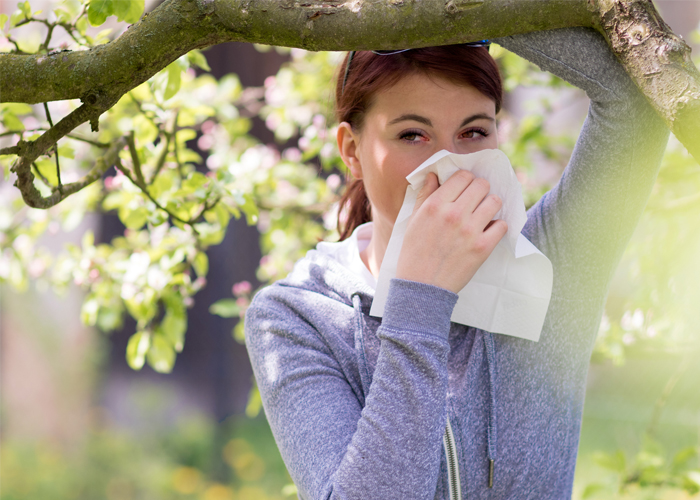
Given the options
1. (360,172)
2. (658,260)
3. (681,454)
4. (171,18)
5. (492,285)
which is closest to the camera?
(171,18)

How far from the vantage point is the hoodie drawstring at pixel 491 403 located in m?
1.13

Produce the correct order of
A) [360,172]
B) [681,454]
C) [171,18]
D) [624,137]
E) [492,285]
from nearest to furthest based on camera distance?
1. [171,18]
2. [624,137]
3. [492,285]
4. [360,172]
5. [681,454]

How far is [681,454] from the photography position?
182cm

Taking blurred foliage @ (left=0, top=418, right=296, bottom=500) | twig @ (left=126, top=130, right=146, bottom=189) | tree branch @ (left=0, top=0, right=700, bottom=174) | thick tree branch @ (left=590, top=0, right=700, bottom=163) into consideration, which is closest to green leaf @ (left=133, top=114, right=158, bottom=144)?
twig @ (left=126, top=130, right=146, bottom=189)

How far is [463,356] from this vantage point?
122 cm

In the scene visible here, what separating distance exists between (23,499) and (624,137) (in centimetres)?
404

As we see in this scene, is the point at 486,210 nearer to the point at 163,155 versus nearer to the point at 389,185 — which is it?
the point at 389,185

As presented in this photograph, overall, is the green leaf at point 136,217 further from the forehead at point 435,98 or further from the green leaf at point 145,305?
the forehead at point 435,98

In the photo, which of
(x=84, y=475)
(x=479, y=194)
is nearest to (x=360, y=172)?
(x=479, y=194)

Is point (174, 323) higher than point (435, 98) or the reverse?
the reverse

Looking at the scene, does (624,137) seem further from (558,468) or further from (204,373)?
(204,373)

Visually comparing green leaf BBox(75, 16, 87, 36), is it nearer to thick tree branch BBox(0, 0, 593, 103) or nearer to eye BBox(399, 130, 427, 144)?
→ thick tree branch BBox(0, 0, 593, 103)

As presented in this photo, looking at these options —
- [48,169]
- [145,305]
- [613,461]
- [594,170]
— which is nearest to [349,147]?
[594,170]

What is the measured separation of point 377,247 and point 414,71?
417 mm
